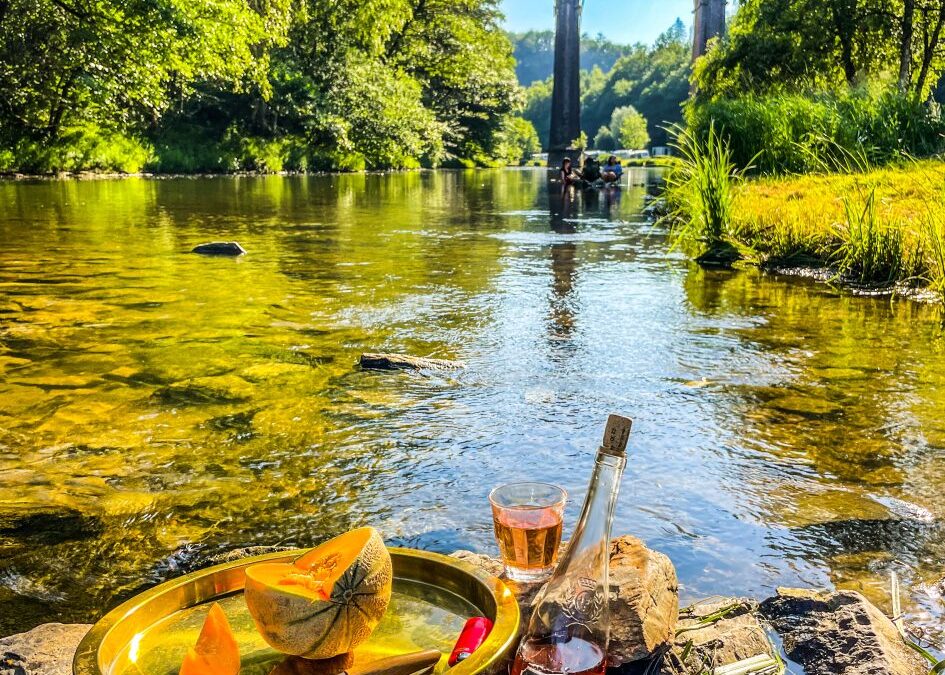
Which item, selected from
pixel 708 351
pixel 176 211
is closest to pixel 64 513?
pixel 708 351

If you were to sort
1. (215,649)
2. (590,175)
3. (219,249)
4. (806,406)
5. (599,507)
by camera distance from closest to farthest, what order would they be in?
(215,649) → (599,507) → (806,406) → (219,249) → (590,175)

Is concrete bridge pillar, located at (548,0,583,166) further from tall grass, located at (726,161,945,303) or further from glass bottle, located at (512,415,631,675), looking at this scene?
glass bottle, located at (512,415,631,675)

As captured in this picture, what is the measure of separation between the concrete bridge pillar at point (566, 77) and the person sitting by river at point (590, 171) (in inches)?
1320

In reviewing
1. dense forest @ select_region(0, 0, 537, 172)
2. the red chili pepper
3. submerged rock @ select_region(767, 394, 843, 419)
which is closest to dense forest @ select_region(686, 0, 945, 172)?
submerged rock @ select_region(767, 394, 843, 419)

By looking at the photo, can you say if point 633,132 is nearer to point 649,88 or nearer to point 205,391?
point 649,88

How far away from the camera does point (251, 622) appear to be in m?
1.59

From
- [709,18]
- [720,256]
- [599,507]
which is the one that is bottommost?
[720,256]

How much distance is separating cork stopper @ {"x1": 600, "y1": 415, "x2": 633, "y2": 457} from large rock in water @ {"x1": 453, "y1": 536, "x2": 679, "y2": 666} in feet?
1.35

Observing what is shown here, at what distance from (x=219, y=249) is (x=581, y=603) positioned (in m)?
9.11

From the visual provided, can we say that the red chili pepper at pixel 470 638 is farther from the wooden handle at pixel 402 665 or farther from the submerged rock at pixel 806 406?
the submerged rock at pixel 806 406

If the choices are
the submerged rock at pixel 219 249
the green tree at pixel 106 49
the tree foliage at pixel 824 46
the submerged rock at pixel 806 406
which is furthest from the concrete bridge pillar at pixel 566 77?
the submerged rock at pixel 806 406

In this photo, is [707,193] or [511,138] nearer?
[707,193]

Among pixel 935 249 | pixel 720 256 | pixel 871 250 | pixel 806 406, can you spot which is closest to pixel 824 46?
pixel 720 256

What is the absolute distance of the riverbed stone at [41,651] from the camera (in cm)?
189
